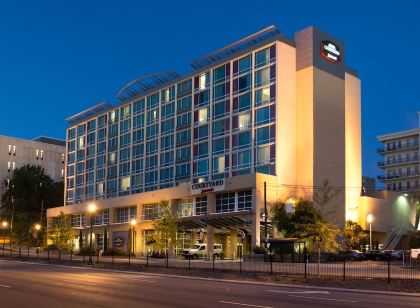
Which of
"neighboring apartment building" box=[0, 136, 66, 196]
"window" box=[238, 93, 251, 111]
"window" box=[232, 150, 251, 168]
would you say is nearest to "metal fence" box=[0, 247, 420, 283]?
"window" box=[232, 150, 251, 168]

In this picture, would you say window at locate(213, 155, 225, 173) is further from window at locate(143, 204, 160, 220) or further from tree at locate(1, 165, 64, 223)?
tree at locate(1, 165, 64, 223)

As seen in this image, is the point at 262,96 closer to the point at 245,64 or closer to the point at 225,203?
the point at 245,64

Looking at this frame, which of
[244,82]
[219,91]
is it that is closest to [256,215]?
[244,82]

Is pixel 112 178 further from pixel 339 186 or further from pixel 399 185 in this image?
pixel 399 185

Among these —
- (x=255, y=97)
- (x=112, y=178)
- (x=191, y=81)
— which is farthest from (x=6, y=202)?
(x=255, y=97)

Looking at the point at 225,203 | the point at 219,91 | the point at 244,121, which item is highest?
the point at 219,91

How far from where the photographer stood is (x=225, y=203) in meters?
73.8

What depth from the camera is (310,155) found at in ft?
243

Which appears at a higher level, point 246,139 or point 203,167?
point 246,139

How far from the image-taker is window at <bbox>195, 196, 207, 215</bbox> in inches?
3017

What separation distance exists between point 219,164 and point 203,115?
28.4 ft

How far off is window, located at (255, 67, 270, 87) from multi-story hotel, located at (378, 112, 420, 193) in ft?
196

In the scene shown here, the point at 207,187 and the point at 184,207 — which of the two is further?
the point at 184,207

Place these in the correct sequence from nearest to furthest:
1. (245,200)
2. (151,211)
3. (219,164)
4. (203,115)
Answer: (245,200) < (219,164) < (203,115) < (151,211)
